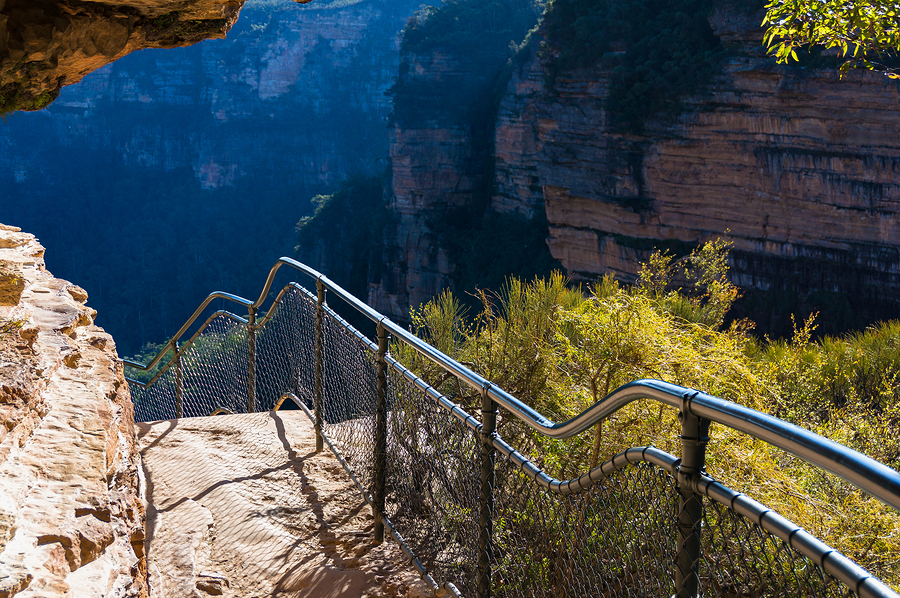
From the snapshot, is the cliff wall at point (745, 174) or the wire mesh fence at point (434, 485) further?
the cliff wall at point (745, 174)

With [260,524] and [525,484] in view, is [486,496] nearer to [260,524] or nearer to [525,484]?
[525,484]

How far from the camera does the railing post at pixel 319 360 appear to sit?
3223 millimetres

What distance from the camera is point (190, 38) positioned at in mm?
2562

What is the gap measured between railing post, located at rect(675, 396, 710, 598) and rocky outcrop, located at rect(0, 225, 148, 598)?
1149 millimetres

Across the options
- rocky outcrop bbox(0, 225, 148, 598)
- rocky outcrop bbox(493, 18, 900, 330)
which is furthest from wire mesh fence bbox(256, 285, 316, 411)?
rocky outcrop bbox(493, 18, 900, 330)

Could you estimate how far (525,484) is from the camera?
186cm

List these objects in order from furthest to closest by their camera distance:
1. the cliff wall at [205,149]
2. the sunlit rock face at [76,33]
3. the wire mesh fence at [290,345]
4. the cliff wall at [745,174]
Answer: the cliff wall at [205,149], the cliff wall at [745,174], the wire mesh fence at [290,345], the sunlit rock face at [76,33]

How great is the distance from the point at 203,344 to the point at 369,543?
4112 mm

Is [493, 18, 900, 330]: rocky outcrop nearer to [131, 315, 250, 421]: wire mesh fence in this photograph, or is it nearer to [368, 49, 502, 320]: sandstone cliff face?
[368, 49, 502, 320]: sandstone cliff face

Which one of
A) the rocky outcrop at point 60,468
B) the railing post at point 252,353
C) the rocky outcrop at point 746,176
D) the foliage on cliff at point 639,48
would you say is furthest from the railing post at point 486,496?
the foliage on cliff at point 639,48

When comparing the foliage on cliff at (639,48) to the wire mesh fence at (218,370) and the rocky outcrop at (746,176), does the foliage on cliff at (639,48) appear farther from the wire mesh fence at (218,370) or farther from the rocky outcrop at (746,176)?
the wire mesh fence at (218,370)

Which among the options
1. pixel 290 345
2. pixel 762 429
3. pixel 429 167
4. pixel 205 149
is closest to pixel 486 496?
pixel 762 429

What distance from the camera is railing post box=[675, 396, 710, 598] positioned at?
44.2 inches

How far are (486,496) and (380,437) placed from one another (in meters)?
0.85
